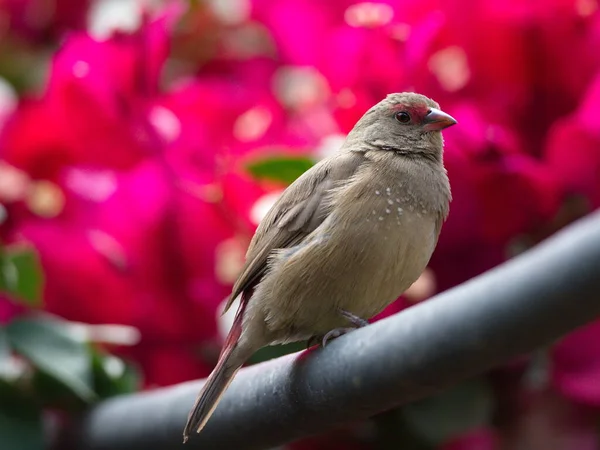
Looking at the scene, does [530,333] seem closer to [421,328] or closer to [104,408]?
[421,328]

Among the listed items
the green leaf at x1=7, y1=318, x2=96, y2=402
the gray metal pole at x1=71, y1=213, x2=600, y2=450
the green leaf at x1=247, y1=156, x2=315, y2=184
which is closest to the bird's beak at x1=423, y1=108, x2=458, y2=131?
the green leaf at x1=247, y1=156, x2=315, y2=184

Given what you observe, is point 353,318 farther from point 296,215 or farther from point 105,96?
point 105,96

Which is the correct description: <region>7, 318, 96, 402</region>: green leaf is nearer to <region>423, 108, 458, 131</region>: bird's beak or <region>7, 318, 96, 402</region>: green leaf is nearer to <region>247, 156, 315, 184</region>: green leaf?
<region>247, 156, 315, 184</region>: green leaf

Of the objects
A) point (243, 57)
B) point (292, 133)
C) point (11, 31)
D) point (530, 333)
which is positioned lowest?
point (530, 333)

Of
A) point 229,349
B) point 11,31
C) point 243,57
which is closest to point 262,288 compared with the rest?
point 229,349

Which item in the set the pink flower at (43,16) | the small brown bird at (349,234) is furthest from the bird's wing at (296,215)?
the pink flower at (43,16)
